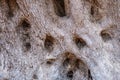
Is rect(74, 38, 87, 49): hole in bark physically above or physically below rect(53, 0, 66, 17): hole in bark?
below

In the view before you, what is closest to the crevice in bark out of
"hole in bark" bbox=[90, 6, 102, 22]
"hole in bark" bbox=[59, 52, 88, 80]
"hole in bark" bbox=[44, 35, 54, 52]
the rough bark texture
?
the rough bark texture

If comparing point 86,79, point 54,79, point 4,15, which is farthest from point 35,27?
point 86,79

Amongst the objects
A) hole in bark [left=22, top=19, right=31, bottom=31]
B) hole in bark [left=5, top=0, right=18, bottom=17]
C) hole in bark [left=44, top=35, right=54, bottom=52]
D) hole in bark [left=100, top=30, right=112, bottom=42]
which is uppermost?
hole in bark [left=5, top=0, right=18, bottom=17]

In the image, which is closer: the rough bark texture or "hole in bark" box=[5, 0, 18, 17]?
the rough bark texture

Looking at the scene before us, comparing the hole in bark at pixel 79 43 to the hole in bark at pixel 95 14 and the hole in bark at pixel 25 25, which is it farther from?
the hole in bark at pixel 25 25

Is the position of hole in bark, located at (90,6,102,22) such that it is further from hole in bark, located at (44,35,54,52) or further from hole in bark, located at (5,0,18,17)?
hole in bark, located at (5,0,18,17)

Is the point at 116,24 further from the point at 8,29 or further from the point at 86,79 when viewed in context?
the point at 8,29

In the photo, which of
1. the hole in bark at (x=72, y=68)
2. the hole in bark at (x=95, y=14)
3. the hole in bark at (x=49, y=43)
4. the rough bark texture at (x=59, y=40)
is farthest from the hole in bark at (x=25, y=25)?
the hole in bark at (x=95, y=14)

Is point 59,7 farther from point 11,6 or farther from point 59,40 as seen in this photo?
point 11,6

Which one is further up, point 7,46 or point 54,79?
point 7,46

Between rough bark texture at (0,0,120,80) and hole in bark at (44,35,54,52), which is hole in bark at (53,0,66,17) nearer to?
rough bark texture at (0,0,120,80)
